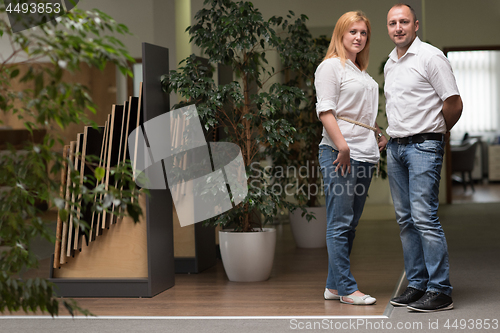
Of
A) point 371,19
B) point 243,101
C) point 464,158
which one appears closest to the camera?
point 243,101

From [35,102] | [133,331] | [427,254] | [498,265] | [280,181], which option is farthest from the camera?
[280,181]

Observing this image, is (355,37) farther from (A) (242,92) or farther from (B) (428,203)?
(A) (242,92)

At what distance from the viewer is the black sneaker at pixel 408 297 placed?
2699 millimetres

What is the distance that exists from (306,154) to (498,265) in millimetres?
2037

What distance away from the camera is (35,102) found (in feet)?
4.21

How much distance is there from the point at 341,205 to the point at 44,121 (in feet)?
5.65

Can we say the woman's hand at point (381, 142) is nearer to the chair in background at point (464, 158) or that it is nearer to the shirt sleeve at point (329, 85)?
the shirt sleeve at point (329, 85)

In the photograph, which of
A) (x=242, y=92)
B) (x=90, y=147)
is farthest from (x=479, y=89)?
(x=90, y=147)

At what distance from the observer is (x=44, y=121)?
1.32m

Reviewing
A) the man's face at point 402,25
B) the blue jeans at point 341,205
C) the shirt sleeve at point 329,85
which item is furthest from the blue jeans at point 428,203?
the man's face at point 402,25

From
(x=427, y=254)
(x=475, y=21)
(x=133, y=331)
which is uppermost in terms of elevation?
(x=475, y=21)

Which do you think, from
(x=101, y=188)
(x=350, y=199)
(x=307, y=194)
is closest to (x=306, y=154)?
(x=307, y=194)

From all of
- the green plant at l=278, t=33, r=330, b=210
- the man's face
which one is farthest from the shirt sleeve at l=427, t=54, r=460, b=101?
the green plant at l=278, t=33, r=330, b=210

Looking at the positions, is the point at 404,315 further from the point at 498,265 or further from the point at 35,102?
the point at 35,102
